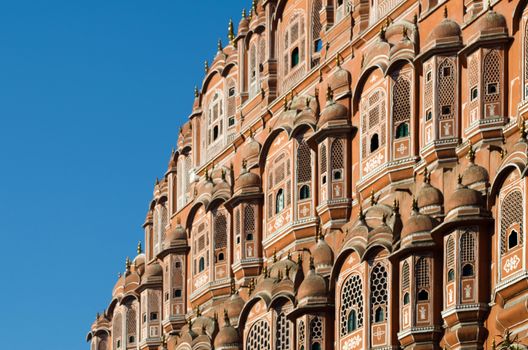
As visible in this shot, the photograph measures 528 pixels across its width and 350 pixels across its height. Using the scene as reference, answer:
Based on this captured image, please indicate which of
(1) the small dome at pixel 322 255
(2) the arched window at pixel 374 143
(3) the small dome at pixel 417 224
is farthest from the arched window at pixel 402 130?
(1) the small dome at pixel 322 255

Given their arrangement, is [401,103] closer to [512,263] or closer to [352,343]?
[352,343]

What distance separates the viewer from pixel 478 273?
5969 centimetres

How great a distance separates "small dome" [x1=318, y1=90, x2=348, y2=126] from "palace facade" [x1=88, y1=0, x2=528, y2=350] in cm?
7

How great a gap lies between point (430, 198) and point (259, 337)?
966 cm

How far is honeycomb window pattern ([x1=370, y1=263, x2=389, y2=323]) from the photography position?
6272cm

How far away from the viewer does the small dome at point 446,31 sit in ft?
209

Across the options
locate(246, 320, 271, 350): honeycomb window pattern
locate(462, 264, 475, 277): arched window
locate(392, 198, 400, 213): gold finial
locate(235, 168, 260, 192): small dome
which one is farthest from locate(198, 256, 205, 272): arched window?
locate(462, 264, 475, 277): arched window

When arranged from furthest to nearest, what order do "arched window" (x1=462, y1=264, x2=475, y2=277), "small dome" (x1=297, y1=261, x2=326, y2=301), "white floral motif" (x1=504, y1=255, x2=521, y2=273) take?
1. "small dome" (x1=297, y1=261, x2=326, y2=301)
2. "arched window" (x1=462, y1=264, x2=475, y2=277)
3. "white floral motif" (x1=504, y1=255, x2=521, y2=273)

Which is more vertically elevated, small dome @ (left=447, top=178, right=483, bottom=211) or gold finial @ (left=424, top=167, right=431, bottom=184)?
gold finial @ (left=424, top=167, right=431, bottom=184)

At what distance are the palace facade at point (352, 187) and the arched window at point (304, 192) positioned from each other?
3 centimetres

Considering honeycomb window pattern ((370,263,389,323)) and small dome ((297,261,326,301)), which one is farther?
small dome ((297,261,326,301))

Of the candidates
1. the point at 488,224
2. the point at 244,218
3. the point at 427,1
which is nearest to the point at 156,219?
the point at 244,218

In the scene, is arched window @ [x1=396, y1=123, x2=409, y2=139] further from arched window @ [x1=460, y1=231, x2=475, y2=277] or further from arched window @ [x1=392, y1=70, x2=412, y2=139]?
arched window @ [x1=460, y1=231, x2=475, y2=277]

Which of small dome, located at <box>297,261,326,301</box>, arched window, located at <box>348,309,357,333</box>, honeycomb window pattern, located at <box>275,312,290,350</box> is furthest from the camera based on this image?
honeycomb window pattern, located at <box>275,312,290,350</box>
